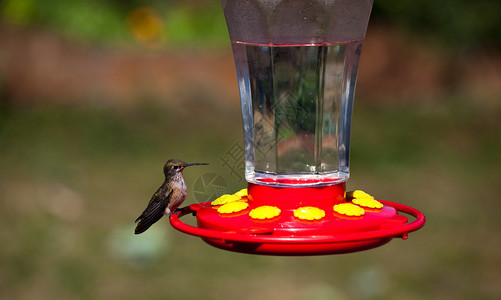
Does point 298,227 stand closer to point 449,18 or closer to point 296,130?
point 296,130

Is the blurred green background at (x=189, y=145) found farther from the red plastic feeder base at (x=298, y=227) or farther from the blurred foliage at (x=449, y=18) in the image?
the red plastic feeder base at (x=298, y=227)

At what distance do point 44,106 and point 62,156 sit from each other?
1.34 metres

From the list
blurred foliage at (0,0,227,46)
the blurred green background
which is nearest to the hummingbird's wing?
the blurred green background

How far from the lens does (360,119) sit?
10797mm

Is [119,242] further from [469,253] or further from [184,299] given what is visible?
[469,253]

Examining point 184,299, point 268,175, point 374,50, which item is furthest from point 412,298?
point 374,50

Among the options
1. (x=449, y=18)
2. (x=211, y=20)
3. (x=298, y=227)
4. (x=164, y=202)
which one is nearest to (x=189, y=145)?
(x=211, y=20)

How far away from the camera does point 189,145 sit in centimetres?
1009

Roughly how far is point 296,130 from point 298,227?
0.57m

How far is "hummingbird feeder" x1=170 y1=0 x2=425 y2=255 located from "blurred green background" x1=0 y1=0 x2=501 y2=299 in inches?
149

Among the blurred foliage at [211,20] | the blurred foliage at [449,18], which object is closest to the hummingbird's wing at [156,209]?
the blurred foliage at [211,20]

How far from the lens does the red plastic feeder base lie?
209 centimetres

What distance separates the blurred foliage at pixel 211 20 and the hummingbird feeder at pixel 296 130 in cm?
874

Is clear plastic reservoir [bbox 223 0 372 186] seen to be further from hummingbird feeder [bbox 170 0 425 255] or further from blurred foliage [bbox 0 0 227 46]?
blurred foliage [bbox 0 0 227 46]
